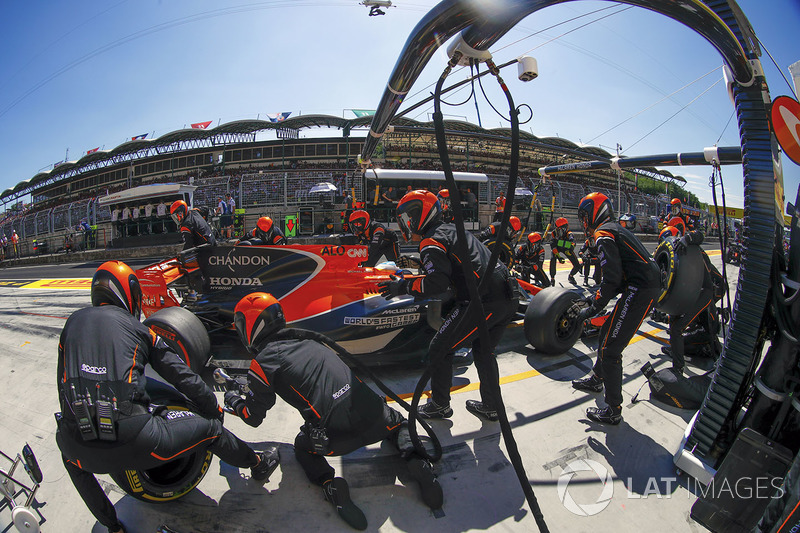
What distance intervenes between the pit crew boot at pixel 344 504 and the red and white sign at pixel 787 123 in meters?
3.26

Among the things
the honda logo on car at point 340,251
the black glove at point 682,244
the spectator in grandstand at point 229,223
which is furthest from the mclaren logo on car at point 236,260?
the spectator in grandstand at point 229,223

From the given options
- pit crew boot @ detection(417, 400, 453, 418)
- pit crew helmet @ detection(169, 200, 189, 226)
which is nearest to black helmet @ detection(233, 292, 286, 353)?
pit crew boot @ detection(417, 400, 453, 418)

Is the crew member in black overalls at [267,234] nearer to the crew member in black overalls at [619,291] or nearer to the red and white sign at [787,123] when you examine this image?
the crew member in black overalls at [619,291]

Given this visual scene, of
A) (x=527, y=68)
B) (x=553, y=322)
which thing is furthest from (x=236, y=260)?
(x=553, y=322)

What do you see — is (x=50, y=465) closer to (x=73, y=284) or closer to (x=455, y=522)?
(x=455, y=522)

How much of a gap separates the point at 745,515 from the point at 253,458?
2.58 m

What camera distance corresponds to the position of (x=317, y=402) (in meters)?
1.99

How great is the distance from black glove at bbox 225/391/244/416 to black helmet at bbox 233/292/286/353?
0.29m

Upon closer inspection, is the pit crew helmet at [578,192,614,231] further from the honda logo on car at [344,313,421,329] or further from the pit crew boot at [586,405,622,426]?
the honda logo on car at [344,313,421,329]

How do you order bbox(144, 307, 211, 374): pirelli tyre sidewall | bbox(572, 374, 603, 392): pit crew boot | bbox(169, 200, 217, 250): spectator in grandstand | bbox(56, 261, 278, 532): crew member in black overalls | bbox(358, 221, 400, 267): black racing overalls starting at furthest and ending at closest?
1. bbox(358, 221, 400, 267): black racing overalls
2. bbox(169, 200, 217, 250): spectator in grandstand
3. bbox(572, 374, 603, 392): pit crew boot
4. bbox(144, 307, 211, 374): pirelli tyre sidewall
5. bbox(56, 261, 278, 532): crew member in black overalls

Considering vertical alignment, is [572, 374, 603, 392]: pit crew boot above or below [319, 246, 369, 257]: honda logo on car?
below

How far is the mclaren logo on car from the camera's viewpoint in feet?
13.3

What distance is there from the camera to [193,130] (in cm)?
3531

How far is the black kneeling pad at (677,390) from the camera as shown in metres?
2.99
